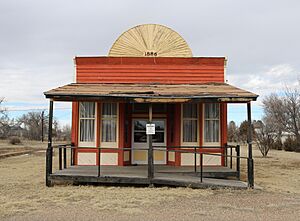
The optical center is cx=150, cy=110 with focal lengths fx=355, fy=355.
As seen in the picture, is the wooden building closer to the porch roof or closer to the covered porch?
the covered porch

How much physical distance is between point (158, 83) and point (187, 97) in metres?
3.32

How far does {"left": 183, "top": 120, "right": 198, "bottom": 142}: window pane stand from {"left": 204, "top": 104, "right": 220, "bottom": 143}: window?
400mm

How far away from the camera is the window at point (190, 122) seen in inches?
512

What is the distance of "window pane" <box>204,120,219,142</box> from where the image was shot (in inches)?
512

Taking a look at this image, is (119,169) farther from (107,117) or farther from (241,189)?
(241,189)

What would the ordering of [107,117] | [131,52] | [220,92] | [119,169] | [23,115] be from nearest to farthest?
[220,92] → [119,169] → [107,117] → [131,52] → [23,115]

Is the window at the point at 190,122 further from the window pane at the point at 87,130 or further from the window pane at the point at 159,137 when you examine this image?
the window pane at the point at 87,130

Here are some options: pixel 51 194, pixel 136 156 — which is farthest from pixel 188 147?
pixel 51 194

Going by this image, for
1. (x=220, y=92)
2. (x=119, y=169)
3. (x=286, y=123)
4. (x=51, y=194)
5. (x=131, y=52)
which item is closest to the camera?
(x=51, y=194)

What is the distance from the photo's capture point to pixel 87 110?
Result: 518 inches

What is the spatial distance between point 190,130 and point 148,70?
282cm

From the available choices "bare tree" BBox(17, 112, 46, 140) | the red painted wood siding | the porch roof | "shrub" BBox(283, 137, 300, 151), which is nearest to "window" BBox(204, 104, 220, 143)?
the red painted wood siding

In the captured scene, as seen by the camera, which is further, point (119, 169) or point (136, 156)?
point (136, 156)

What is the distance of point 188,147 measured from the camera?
12.3 metres
